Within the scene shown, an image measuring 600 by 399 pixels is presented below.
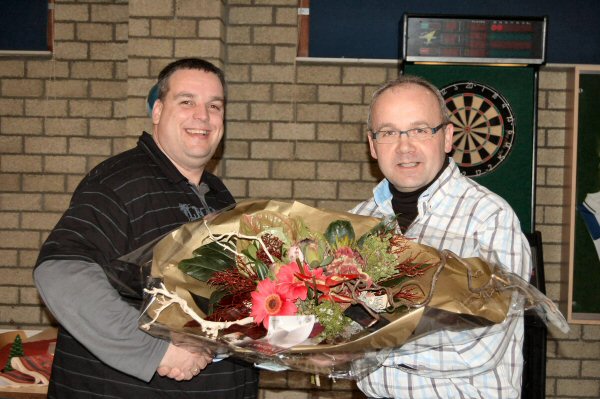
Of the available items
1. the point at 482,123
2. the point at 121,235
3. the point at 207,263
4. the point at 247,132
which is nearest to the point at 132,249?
the point at 121,235

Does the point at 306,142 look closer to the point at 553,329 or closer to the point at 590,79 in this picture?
the point at 590,79

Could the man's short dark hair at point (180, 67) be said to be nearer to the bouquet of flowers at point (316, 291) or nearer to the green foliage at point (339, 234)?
the bouquet of flowers at point (316, 291)

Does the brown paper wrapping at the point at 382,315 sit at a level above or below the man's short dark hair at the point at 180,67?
below

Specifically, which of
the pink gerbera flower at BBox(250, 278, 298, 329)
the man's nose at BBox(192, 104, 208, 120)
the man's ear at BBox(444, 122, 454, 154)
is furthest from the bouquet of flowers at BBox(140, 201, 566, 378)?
the man's nose at BBox(192, 104, 208, 120)

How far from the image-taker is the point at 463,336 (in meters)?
1.37

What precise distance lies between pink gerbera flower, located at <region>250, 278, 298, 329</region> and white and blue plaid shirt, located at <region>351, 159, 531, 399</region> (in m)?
0.29

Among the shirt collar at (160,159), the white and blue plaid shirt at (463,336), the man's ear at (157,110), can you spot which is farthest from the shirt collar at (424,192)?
the man's ear at (157,110)

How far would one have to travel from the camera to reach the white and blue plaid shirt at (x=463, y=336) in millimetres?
1429

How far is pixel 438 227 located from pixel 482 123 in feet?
6.95

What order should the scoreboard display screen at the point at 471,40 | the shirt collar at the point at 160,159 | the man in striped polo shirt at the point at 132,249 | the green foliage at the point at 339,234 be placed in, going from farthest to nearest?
the scoreboard display screen at the point at 471,40
the shirt collar at the point at 160,159
the man in striped polo shirt at the point at 132,249
the green foliage at the point at 339,234

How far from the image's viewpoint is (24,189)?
13.8ft

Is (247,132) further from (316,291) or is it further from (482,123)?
(316,291)

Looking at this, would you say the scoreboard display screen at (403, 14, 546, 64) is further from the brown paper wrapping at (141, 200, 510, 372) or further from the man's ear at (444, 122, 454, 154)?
the brown paper wrapping at (141, 200, 510, 372)

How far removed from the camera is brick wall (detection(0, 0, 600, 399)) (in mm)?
4059
